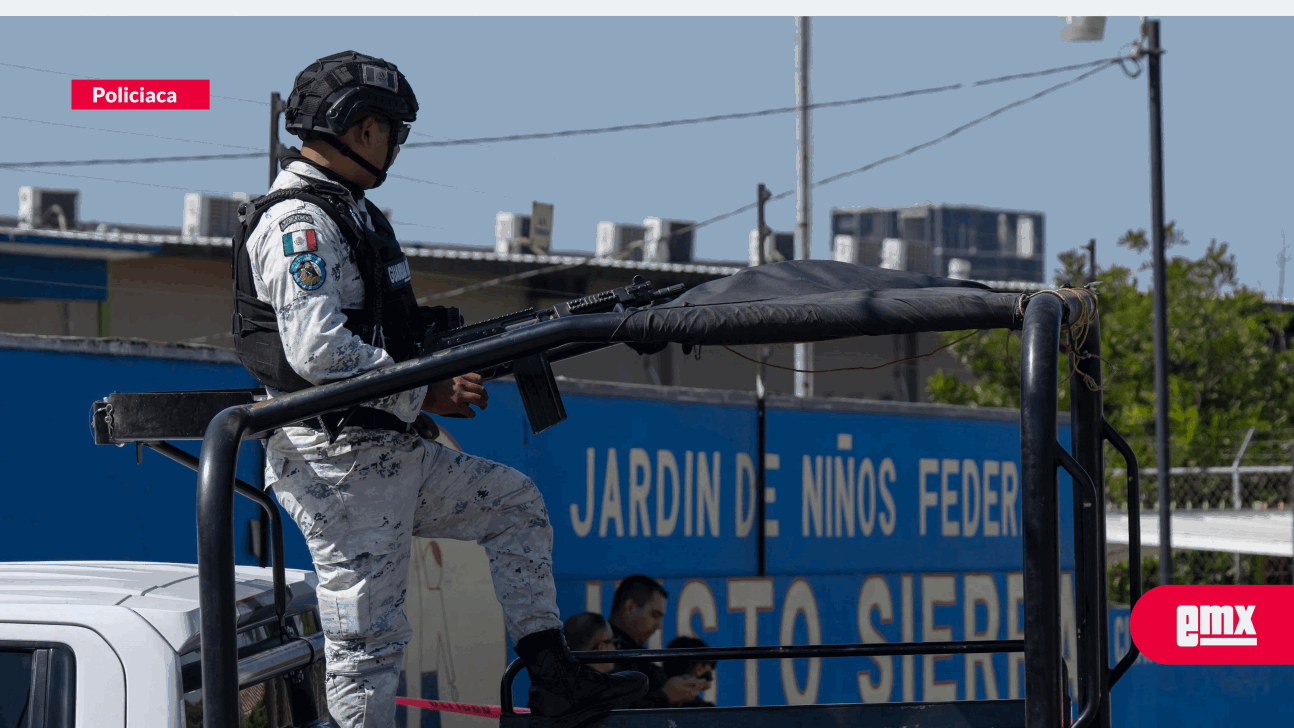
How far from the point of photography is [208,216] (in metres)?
25.1

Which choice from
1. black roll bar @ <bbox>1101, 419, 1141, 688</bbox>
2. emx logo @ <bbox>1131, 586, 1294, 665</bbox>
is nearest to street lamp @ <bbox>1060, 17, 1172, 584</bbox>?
emx logo @ <bbox>1131, 586, 1294, 665</bbox>

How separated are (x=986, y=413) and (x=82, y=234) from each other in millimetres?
19183

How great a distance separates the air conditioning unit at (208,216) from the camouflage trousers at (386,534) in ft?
75.6

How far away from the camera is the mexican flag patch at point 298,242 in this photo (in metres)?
2.84

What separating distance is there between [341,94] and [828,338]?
1394mm

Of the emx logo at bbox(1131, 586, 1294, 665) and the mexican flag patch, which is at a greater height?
the mexican flag patch

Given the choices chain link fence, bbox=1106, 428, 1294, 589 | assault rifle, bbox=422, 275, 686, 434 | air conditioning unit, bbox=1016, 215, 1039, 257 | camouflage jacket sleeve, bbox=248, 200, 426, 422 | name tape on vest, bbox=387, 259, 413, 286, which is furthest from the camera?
air conditioning unit, bbox=1016, 215, 1039, 257

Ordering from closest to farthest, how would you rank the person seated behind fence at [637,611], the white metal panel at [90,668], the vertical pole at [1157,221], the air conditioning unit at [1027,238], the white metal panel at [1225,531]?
the white metal panel at [90,668], the person seated behind fence at [637,611], the white metal panel at [1225,531], the vertical pole at [1157,221], the air conditioning unit at [1027,238]

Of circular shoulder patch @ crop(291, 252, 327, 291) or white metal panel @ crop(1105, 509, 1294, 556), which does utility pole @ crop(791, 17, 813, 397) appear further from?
circular shoulder patch @ crop(291, 252, 327, 291)

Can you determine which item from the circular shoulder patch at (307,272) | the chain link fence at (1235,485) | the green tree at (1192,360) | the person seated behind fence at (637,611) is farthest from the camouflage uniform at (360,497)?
the green tree at (1192,360)

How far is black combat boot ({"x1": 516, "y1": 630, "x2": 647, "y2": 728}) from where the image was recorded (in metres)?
3.09

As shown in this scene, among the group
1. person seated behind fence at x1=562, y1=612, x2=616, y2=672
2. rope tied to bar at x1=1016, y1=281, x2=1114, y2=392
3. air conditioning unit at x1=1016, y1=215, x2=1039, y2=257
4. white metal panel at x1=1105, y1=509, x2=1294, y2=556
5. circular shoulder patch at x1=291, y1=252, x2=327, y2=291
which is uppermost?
air conditioning unit at x1=1016, y1=215, x2=1039, y2=257

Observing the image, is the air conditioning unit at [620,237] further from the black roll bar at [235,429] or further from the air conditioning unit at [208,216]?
the black roll bar at [235,429]

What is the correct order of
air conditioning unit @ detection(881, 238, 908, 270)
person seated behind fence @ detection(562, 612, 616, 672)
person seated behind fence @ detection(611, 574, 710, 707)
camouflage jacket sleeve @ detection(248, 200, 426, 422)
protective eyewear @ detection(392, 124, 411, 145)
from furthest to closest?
air conditioning unit @ detection(881, 238, 908, 270) < person seated behind fence @ detection(611, 574, 710, 707) < person seated behind fence @ detection(562, 612, 616, 672) < protective eyewear @ detection(392, 124, 411, 145) < camouflage jacket sleeve @ detection(248, 200, 426, 422)
